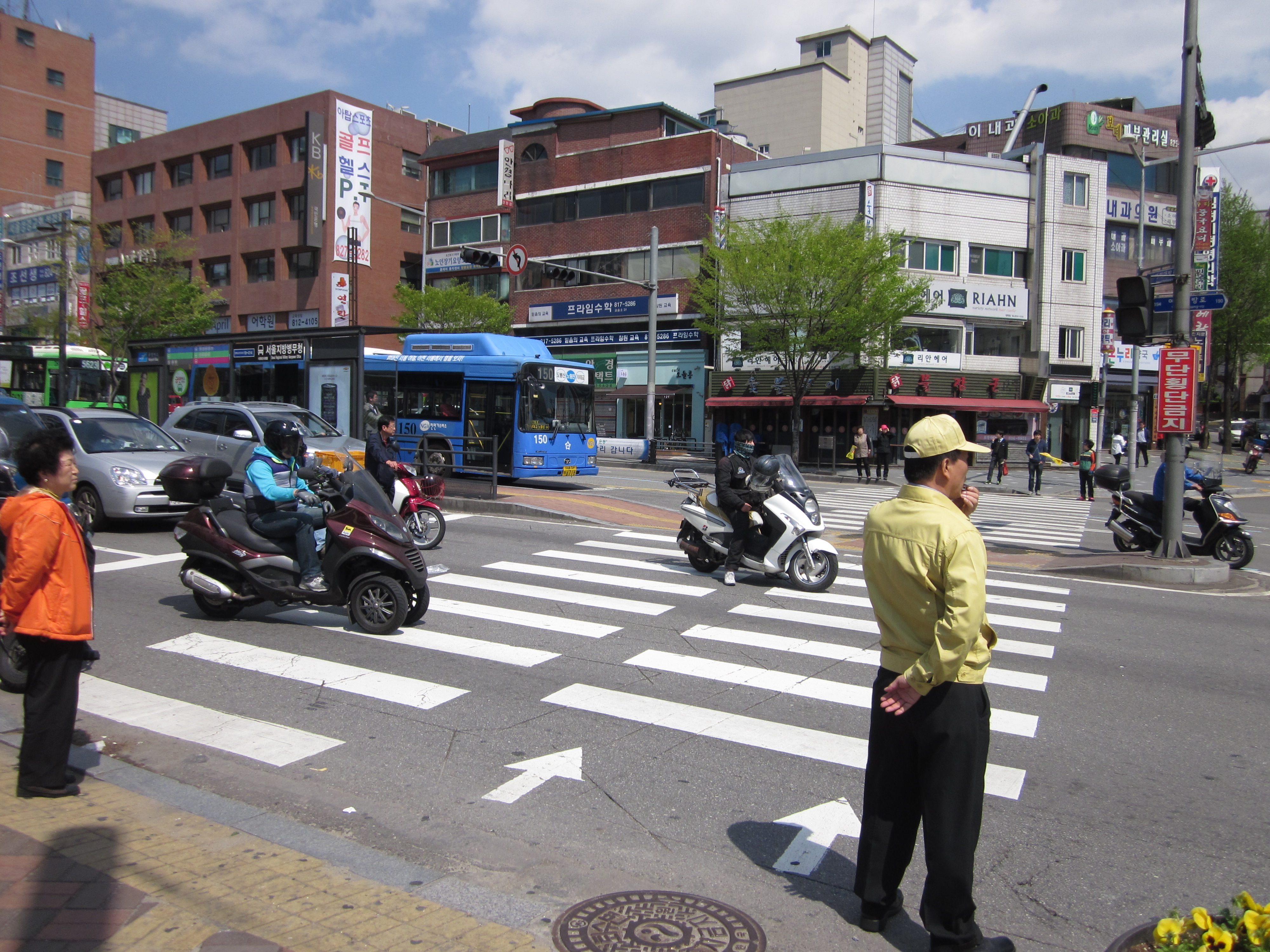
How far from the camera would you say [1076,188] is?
135 ft

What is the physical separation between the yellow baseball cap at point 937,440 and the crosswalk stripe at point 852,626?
3.93 meters

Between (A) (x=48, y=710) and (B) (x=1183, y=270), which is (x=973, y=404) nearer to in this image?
(B) (x=1183, y=270)

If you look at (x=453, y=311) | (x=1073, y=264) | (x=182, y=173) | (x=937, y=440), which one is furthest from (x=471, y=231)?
(x=937, y=440)

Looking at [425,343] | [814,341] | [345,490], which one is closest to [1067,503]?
[814,341]

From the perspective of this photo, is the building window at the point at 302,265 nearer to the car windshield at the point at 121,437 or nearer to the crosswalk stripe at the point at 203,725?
the car windshield at the point at 121,437

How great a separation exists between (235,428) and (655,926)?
14.9 metres

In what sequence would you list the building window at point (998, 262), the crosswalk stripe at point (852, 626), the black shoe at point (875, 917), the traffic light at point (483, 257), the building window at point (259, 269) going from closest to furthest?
the black shoe at point (875, 917) → the crosswalk stripe at point (852, 626) → the traffic light at point (483, 257) → the building window at point (998, 262) → the building window at point (259, 269)

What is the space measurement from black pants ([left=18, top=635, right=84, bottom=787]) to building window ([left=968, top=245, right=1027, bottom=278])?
132 ft

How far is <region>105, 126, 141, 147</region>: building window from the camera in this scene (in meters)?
75.4

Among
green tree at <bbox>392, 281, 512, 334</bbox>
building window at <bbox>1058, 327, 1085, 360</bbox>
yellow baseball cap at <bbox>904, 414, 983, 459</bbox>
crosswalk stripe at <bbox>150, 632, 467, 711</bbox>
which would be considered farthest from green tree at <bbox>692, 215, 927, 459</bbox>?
yellow baseball cap at <bbox>904, 414, 983, 459</bbox>

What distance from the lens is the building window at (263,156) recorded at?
5497 centimetres

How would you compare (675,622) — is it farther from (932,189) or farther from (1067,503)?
(932,189)

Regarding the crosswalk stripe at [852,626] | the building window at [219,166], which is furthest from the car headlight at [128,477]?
the building window at [219,166]

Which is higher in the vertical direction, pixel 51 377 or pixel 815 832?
pixel 51 377
